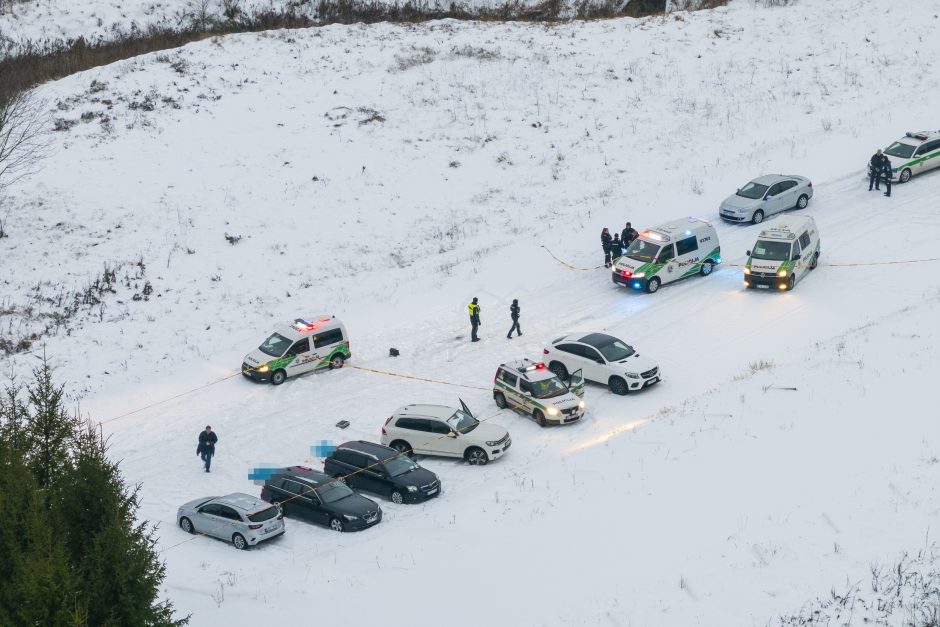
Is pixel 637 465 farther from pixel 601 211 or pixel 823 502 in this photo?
pixel 601 211

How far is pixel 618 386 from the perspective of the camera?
2917 cm

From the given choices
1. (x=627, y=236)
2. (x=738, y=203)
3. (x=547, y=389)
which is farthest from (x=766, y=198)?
(x=547, y=389)

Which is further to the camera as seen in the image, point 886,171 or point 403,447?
point 886,171

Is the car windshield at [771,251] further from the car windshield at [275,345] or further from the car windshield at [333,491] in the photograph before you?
the car windshield at [333,491]

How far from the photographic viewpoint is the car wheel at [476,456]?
86.7 ft

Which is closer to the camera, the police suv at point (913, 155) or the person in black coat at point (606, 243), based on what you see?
the person in black coat at point (606, 243)

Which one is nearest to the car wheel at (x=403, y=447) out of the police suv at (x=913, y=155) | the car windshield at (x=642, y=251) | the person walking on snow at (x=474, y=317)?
the person walking on snow at (x=474, y=317)

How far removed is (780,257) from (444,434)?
13.8 m

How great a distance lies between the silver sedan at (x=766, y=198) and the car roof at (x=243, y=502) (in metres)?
22.8

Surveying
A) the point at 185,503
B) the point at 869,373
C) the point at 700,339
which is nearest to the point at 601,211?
the point at 700,339

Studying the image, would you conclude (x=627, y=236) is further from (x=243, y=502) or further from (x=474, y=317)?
(x=243, y=502)

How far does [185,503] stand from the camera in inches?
1019

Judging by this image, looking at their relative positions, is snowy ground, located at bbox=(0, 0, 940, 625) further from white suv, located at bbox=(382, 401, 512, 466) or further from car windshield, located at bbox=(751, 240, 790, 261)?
car windshield, located at bbox=(751, 240, 790, 261)

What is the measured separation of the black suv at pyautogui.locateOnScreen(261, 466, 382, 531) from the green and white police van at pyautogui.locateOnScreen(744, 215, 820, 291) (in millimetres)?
16081
